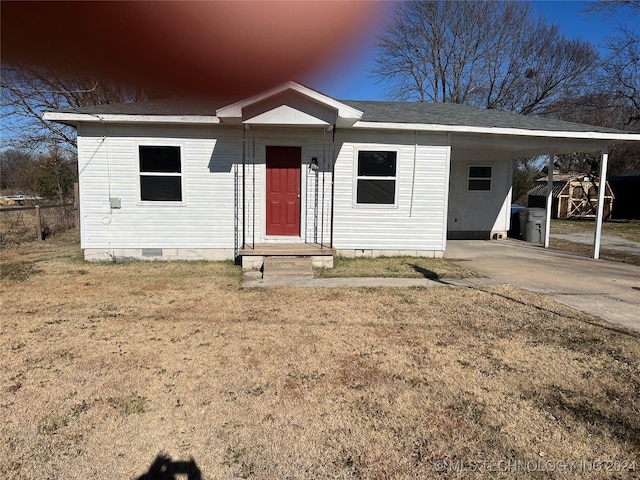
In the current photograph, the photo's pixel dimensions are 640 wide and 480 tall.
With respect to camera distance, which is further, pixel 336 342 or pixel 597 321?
pixel 597 321

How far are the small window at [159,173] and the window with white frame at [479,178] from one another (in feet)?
26.5

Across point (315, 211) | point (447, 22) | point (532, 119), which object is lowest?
point (315, 211)

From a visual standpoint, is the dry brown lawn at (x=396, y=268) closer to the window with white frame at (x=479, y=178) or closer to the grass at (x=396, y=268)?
the grass at (x=396, y=268)

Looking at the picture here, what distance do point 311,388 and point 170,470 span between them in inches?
47.7

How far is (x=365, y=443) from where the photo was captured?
2.56m

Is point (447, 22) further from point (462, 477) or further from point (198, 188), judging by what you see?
point (462, 477)

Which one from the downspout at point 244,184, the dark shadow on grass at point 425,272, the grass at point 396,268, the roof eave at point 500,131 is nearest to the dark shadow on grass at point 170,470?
the grass at point 396,268

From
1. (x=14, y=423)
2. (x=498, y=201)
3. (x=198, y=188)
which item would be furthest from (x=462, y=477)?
(x=498, y=201)

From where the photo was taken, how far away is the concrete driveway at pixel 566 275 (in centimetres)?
554

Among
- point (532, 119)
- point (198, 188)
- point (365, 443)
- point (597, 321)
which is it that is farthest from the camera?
point (532, 119)

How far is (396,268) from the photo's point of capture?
7.89 meters

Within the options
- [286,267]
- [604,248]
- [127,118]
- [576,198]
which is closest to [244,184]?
[286,267]

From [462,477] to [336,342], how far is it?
79.9 inches

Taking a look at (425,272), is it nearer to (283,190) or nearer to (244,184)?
(283,190)
